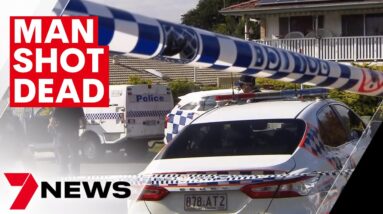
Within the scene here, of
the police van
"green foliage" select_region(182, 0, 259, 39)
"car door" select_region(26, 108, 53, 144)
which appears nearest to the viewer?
"car door" select_region(26, 108, 53, 144)

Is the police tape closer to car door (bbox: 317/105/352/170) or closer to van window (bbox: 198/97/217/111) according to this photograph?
car door (bbox: 317/105/352/170)

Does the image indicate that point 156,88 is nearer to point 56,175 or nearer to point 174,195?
point 174,195

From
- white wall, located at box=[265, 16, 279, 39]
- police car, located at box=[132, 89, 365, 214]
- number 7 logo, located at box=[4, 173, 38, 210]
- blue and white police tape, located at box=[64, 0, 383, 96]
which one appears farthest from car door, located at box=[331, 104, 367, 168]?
number 7 logo, located at box=[4, 173, 38, 210]

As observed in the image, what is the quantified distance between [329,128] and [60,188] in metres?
1.89

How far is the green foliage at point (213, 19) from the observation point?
2.30m

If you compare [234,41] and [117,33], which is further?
[234,41]

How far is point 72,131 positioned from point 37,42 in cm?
28

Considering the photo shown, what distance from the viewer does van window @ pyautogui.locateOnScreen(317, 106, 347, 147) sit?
3494mm

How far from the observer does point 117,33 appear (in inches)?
68.7

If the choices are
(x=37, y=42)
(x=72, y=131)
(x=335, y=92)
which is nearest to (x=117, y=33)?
(x=37, y=42)

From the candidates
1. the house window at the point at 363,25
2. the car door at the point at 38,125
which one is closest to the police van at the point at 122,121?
the car door at the point at 38,125

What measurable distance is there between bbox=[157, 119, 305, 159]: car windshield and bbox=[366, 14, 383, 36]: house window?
0.57 m

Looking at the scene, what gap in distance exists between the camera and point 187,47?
2.02 metres

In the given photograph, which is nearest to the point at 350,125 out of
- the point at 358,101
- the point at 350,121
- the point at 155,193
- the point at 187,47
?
the point at 350,121
